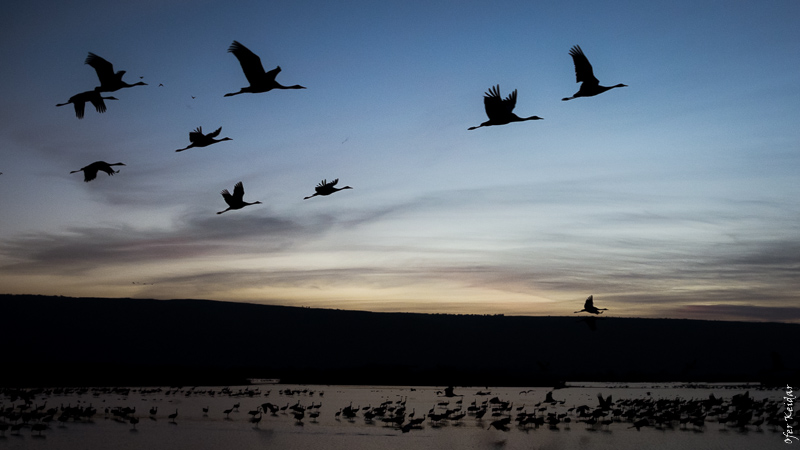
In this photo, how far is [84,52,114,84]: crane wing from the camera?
16.2 meters

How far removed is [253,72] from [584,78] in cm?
724

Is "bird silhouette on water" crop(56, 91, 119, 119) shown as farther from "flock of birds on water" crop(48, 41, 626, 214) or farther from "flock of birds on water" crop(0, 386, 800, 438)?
"flock of birds on water" crop(0, 386, 800, 438)

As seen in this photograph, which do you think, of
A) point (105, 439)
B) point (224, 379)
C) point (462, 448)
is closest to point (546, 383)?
point (224, 379)

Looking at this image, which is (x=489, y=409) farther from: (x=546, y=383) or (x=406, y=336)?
(x=406, y=336)

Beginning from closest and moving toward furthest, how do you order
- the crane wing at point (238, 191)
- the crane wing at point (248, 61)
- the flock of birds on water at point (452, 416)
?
the crane wing at point (248, 61) → the crane wing at point (238, 191) → the flock of birds on water at point (452, 416)

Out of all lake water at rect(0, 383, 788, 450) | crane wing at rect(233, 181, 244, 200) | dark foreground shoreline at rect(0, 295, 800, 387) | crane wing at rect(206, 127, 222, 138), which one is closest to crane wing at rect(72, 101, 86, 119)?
crane wing at rect(206, 127, 222, 138)

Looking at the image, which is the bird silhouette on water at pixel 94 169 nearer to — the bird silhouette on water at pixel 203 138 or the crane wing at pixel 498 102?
the bird silhouette on water at pixel 203 138

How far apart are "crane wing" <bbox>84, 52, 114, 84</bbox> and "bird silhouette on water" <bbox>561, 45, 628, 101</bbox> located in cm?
1006

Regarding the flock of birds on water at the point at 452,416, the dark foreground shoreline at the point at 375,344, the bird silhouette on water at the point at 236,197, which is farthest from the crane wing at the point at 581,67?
the dark foreground shoreline at the point at 375,344

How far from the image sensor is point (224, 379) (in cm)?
8338

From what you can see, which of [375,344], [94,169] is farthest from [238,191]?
[375,344]

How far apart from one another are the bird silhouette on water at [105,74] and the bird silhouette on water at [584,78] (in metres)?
9.93

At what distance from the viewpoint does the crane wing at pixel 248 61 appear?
15.4 meters

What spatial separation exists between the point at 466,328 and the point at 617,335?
3177cm
